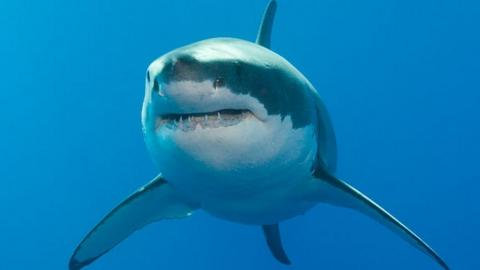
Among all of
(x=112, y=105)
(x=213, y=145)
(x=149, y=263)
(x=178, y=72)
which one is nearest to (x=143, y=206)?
(x=213, y=145)

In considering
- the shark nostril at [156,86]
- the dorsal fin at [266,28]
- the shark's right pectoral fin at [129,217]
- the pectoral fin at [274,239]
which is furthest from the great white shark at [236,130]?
the pectoral fin at [274,239]

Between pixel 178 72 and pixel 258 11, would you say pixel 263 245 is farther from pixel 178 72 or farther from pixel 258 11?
pixel 178 72

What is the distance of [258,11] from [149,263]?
50.4ft

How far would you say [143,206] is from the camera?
17.5 ft

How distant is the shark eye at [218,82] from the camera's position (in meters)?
2.56

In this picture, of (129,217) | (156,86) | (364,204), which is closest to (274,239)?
(129,217)

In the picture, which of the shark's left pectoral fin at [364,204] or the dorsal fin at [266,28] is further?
the dorsal fin at [266,28]

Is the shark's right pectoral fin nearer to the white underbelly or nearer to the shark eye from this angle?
the white underbelly

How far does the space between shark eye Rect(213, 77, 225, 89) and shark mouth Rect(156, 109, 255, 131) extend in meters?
0.15

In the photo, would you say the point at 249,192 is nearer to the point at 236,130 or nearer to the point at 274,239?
the point at 236,130

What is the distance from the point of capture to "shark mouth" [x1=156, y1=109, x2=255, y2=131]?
260 centimetres

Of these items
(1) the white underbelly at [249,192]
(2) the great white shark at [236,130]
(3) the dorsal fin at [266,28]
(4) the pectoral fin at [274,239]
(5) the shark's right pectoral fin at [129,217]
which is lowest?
(4) the pectoral fin at [274,239]

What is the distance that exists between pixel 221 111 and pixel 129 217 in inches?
124

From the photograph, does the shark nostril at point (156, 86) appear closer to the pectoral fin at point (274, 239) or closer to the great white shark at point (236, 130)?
the great white shark at point (236, 130)
